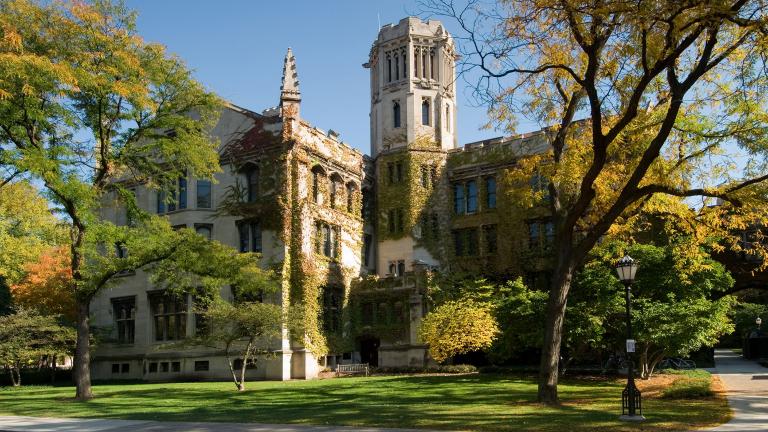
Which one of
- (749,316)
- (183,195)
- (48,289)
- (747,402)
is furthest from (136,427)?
(749,316)

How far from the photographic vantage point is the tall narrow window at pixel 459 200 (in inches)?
1695

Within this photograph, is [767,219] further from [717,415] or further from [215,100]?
[215,100]

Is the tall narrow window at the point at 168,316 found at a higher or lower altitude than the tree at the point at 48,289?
lower

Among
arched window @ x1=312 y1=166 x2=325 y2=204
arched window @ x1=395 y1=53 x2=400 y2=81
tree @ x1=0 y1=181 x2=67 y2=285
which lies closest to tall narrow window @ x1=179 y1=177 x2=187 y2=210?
tree @ x1=0 y1=181 x2=67 y2=285

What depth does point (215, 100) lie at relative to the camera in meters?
26.8

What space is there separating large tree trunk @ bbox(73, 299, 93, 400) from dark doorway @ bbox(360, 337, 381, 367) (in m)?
18.0

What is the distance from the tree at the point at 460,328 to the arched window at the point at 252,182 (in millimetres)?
12641

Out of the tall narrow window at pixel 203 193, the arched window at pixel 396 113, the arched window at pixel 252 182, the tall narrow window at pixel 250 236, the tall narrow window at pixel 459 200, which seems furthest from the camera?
the arched window at pixel 396 113

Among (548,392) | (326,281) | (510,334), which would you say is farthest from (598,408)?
(326,281)

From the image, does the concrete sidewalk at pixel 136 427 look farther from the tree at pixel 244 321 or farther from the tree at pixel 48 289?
the tree at pixel 48 289

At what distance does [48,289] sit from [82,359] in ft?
73.1

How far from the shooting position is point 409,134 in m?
44.3

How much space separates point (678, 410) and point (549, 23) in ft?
32.5

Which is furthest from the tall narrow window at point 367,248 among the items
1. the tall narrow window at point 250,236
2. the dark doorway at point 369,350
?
the tall narrow window at point 250,236
